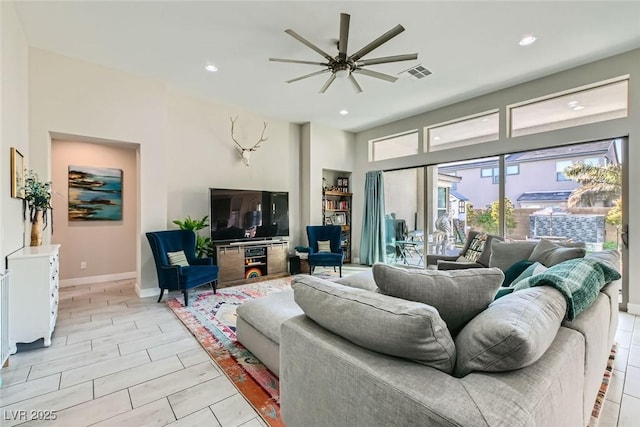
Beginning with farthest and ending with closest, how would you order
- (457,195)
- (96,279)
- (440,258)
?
(457,195) < (96,279) < (440,258)

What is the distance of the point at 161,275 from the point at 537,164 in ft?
18.2

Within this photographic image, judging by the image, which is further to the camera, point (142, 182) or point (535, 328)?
point (142, 182)

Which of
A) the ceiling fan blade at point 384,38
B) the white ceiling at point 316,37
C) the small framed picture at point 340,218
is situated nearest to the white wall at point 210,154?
the white ceiling at point 316,37

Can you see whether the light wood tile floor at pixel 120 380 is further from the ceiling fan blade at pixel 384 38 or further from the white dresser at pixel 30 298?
the ceiling fan blade at pixel 384 38

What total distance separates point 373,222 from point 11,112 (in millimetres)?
5520

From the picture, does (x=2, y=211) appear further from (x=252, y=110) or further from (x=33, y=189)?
(x=252, y=110)

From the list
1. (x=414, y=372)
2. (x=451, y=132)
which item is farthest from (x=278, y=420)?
(x=451, y=132)

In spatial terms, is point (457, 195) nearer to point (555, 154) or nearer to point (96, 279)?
point (555, 154)

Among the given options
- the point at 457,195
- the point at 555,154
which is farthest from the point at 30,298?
the point at 555,154

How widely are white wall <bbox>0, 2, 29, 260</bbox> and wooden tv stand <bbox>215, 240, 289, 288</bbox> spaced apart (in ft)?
7.60

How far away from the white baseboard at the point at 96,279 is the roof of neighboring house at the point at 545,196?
668 cm

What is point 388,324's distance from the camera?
3.18 feet

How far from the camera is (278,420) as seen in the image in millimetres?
1642

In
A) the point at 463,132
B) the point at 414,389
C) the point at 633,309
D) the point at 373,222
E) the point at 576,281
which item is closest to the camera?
the point at 414,389
